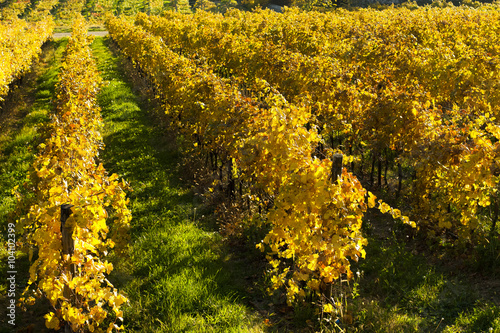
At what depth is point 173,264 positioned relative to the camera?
14.1ft

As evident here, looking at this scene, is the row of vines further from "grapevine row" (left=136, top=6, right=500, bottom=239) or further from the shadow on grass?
the shadow on grass

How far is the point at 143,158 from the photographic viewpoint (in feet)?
24.7

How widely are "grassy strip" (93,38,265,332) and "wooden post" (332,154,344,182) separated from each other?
1.54 metres

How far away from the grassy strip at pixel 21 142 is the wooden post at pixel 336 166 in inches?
119

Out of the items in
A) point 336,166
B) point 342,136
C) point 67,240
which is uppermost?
point 336,166

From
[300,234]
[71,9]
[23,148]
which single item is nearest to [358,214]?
A: [300,234]

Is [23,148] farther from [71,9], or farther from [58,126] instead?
[71,9]

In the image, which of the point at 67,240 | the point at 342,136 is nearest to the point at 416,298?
the point at 67,240

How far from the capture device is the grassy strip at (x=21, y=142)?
3.99 m

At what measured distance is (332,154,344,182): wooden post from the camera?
3014mm

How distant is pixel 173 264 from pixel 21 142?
615 cm

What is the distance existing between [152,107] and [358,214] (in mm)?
8911

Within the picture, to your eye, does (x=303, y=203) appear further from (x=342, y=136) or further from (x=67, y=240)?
(x=342, y=136)

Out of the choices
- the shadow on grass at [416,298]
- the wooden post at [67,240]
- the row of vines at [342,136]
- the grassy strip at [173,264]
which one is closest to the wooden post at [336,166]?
the row of vines at [342,136]
